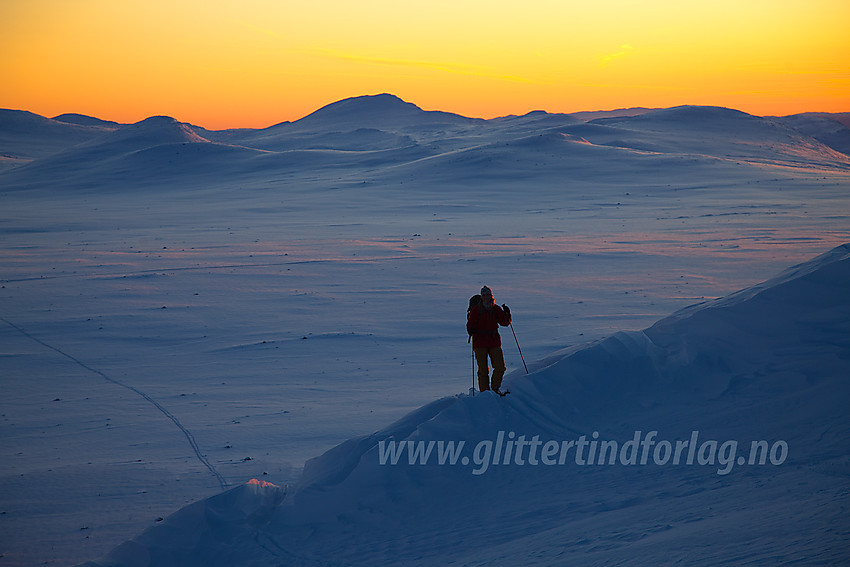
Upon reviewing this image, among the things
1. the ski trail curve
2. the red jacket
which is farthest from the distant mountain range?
the red jacket

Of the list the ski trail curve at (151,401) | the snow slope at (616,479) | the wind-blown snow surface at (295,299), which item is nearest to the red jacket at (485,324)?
the snow slope at (616,479)

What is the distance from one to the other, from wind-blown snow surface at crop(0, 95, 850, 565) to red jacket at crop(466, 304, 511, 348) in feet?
3.61

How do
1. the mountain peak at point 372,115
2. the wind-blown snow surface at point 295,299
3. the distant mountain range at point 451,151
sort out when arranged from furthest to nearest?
the mountain peak at point 372,115 < the distant mountain range at point 451,151 < the wind-blown snow surface at point 295,299

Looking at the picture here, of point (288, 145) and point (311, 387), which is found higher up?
point (288, 145)

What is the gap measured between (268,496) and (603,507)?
9.13 feet

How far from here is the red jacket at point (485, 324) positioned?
7.32 m

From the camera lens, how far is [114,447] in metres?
7.84

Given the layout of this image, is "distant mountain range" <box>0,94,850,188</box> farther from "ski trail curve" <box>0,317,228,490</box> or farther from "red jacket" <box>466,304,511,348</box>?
"red jacket" <box>466,304,511,348</box>

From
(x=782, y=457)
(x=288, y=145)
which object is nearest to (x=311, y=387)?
(x=782, y=457)

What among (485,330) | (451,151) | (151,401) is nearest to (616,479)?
(485,330)

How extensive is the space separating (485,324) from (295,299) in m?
8.78

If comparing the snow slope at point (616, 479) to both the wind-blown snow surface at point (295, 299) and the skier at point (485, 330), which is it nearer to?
the wind-blown snow surface at point (295, 299)

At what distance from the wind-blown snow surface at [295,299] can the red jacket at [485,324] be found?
3.61 feet

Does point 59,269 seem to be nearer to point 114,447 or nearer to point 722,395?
point 114,447
